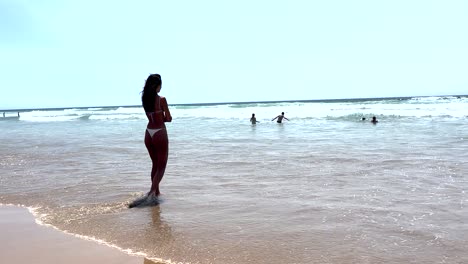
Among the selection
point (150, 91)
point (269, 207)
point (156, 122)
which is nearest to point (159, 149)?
point (156, 122)

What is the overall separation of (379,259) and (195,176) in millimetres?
4421

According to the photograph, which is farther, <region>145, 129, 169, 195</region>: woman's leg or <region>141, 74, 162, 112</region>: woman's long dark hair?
<region>145, 129, 169, 195</region>: woman's leg

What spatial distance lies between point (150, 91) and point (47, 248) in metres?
2.56

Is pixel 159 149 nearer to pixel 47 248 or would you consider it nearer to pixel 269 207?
pixel 269 207

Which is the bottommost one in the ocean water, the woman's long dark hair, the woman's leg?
the ocean water

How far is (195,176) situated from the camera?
7.25 meters

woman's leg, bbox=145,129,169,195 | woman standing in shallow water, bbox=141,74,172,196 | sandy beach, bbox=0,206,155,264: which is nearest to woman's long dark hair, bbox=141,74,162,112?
woman standing in shallow water, bbox=141,74,172,196

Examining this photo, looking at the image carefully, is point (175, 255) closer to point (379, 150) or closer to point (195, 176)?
point (195, 176)

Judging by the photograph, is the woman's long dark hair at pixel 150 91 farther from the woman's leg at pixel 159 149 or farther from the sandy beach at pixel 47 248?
the sandy beach at pixel 47 248

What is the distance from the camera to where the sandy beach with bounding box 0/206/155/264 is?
131 inches

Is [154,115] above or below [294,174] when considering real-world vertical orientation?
above

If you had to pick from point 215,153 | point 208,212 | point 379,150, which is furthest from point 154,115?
point 379,150

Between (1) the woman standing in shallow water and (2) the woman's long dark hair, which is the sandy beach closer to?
(1) the woman standing in shallow water

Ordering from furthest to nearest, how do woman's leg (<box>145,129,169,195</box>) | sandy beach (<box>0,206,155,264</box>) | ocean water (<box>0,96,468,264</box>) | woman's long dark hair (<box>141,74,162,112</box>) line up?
woman's leg (<box>145,129,169,195</box>)
woman's long dark hair (<box>141,74,162,112</box>)
ocean water (<box>0,96,468,264</box>)
sandy beach (<box>0,206,155,264</box>)
